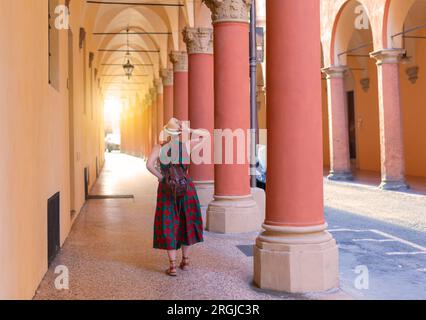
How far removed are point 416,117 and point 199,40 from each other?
425 inches

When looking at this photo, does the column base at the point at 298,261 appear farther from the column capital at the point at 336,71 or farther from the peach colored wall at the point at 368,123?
the peach colored wall at the point at 368,123

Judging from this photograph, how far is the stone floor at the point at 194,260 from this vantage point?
496cm

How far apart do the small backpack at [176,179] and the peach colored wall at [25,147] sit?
1.30m

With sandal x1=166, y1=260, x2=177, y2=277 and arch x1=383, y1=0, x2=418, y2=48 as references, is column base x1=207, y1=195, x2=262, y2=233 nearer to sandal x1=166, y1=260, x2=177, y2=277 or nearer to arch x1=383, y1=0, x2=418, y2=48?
sandal x1=166, y1=260, x2=177, y2=277

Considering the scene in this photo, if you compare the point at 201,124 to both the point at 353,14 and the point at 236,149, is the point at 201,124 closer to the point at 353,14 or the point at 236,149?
the point at 236,149

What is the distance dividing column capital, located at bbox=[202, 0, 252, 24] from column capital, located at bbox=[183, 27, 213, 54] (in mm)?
3249

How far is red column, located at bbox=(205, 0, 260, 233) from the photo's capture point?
8508 millimetres

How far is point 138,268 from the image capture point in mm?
5965

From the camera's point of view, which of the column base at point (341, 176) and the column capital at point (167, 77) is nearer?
the column base at point (341, 176)

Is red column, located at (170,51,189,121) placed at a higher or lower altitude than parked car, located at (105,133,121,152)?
lower

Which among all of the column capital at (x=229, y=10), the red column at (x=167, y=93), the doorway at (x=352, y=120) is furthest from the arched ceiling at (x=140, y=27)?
the doorway at (x=352, y=120)

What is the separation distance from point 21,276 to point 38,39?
230cm

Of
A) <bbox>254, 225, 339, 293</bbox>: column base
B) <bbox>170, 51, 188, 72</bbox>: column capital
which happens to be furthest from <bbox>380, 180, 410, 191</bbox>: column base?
<bbox>254, 225, 339, 293</bbox>: column base

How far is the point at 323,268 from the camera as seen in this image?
Result: 503cm
